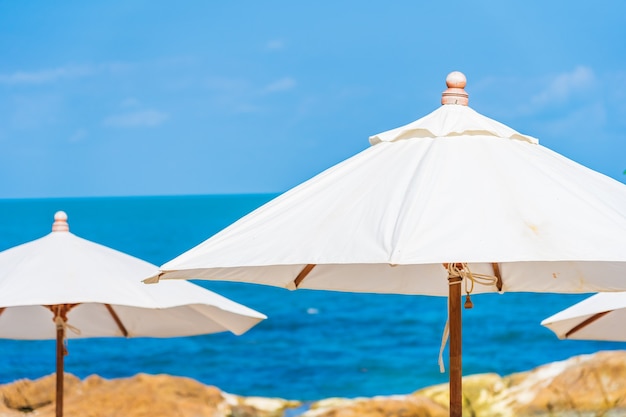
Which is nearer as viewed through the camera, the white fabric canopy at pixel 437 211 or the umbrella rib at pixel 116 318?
the white fabric canopy at pixel 437 211

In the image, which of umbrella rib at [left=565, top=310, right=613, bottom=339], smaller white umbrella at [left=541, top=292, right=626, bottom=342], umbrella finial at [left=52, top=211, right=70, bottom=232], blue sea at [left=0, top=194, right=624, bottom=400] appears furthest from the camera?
blue sea at [left=0, top=194, right=624, bottom=400]

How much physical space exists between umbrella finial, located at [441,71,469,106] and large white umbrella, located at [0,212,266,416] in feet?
6.18

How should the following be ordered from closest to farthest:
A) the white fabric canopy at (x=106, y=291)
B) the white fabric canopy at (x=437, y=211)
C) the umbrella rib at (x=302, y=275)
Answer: the white fabric canopy at (x=437, y=211), the umbrella rib at (x=302, y=275), the white fabric canopy at (x=106, y=291)

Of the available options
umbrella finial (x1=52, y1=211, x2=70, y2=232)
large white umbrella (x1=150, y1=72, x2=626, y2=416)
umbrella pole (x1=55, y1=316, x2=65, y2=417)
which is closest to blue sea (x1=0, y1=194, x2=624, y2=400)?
umbrella pole (x1=55, y1=316, x2=65, y2=417)

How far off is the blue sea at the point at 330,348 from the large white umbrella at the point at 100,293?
51.9 feet

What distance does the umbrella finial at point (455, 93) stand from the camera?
401 centimetres

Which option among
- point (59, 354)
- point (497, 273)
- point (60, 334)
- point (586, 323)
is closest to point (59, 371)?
point (59, 354)

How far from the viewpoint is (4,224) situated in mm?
50156

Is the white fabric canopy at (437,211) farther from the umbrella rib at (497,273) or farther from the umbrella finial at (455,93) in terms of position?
the umbrella rib at (497,273)

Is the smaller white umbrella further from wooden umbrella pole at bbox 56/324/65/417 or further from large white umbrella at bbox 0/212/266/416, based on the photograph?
wooden umbrella pole at bbox 56/324/65/417

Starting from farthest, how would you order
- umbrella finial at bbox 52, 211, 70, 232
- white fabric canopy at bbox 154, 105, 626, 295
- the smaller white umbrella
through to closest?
umbrella finial at bbox 52, 211, 70, 232 → the smaller white umbrella → white fabric canopy at bbox 154, 105, 626, 295

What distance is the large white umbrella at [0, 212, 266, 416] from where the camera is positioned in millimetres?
5156

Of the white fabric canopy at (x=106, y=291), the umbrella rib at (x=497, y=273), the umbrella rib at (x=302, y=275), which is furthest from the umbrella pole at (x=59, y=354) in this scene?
→ the umbrella rib at (x=497, y=273)

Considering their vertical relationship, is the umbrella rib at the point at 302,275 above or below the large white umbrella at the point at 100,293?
below
